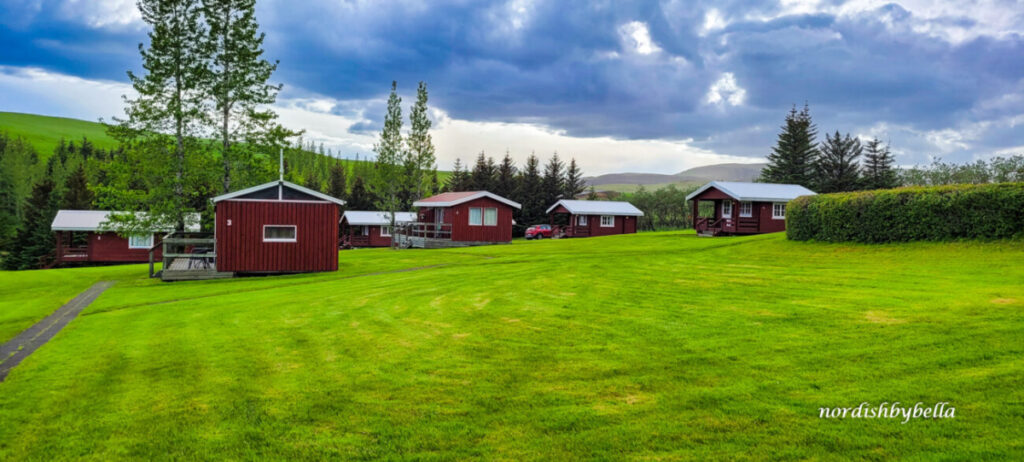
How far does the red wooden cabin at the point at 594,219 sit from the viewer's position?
5822cm

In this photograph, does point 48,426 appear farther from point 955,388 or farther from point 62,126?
point 62,126

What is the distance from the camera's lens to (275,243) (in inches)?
977

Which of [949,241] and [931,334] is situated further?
[949,241]

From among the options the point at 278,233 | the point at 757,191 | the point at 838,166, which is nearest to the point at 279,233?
the point at 278,233

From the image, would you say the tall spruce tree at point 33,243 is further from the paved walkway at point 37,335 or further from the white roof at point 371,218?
the paved walkway at point 37,335

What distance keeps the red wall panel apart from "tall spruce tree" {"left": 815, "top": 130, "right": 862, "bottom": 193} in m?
61.2

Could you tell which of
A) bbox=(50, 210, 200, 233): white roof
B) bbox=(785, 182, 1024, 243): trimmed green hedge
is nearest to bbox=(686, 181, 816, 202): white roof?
bbox=(785, 182, 1024, 243): trimmed green hedge

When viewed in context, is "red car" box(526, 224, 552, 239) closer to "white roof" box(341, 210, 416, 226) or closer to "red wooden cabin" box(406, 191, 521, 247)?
"white roof" box(341, 210, 416, 226)

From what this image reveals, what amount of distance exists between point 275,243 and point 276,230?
54 centimetres

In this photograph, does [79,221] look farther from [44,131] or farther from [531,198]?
[44,131]

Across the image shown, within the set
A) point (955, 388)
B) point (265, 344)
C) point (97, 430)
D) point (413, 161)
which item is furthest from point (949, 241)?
point (413, 161)

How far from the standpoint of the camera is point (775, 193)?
4247cm

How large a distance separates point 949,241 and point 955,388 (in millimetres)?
17788

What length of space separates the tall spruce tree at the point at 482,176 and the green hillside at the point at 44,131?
127 m
